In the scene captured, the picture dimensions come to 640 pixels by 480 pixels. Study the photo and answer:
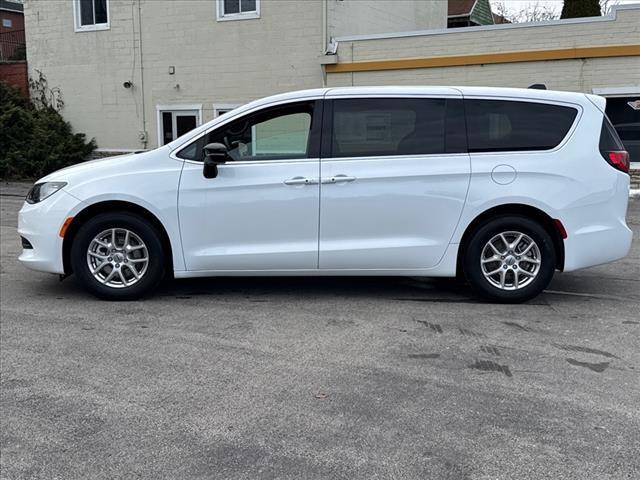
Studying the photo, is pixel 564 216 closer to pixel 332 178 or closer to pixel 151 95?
pixel 332 178

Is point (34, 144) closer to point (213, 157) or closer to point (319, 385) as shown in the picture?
point (213, 157)

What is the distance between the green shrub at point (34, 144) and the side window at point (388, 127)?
15.4 meters

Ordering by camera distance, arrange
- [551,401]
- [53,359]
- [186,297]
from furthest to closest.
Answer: [186,297] → [53,359] → [551,401]

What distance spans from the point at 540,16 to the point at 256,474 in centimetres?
4349

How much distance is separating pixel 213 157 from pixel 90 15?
17031mm

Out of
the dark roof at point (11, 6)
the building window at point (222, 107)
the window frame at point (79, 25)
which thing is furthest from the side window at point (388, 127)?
the dark roof at point (11, 6)

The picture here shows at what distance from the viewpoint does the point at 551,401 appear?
388 centimetres

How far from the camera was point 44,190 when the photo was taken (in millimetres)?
6051

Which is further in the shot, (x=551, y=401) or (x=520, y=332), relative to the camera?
(x=520, y=332)

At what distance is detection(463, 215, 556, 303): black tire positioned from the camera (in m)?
5.82

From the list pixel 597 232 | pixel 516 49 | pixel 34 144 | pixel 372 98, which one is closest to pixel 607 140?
pixel 597 232

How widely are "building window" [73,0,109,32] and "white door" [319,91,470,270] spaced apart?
16556mm

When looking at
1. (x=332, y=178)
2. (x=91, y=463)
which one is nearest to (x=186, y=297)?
(x=332, y=178)

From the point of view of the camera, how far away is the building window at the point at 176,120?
761 inches
